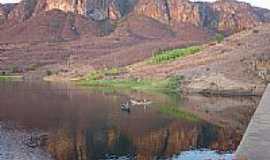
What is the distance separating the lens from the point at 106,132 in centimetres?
7388

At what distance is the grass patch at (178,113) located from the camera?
89.8m

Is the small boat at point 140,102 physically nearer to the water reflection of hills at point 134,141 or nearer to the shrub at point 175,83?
the shrub at point 175,83

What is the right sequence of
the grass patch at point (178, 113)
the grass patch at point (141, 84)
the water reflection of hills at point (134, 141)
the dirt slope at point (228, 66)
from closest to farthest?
the water reflection of hills at point (134, 141), the grass patch at point (178, 113), the dirt slope at point (228, 66), the grass patch at point (141, 84)

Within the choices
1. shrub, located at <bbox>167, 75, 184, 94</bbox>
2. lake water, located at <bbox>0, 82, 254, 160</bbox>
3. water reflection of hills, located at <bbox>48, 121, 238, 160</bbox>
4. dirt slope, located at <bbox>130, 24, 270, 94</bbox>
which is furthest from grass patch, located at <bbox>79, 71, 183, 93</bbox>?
water reflection of hills, located at <bbox>48, 121, 238, 160</bbox>

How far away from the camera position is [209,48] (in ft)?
592

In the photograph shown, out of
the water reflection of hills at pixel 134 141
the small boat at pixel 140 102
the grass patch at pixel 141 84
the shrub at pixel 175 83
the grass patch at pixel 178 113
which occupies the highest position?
the water reflection of hills at pixel 134 141

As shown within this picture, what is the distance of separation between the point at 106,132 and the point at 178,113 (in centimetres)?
2483

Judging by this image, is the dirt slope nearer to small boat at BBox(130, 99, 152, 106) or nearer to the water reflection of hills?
small boat at BBox(130, 99, 152, 106)

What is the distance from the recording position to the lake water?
197ft

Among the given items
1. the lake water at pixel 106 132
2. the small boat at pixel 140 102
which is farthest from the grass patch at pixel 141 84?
the small boat at pixel 140 102

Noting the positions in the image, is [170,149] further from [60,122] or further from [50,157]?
[60,122]

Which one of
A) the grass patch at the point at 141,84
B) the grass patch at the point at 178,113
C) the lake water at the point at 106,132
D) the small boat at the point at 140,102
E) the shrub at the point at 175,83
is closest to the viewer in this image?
the lake water at the point at 106,132

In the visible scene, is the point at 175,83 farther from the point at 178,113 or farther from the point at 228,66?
the point at 178,113

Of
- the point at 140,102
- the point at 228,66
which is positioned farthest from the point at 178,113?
the point at 228,66
